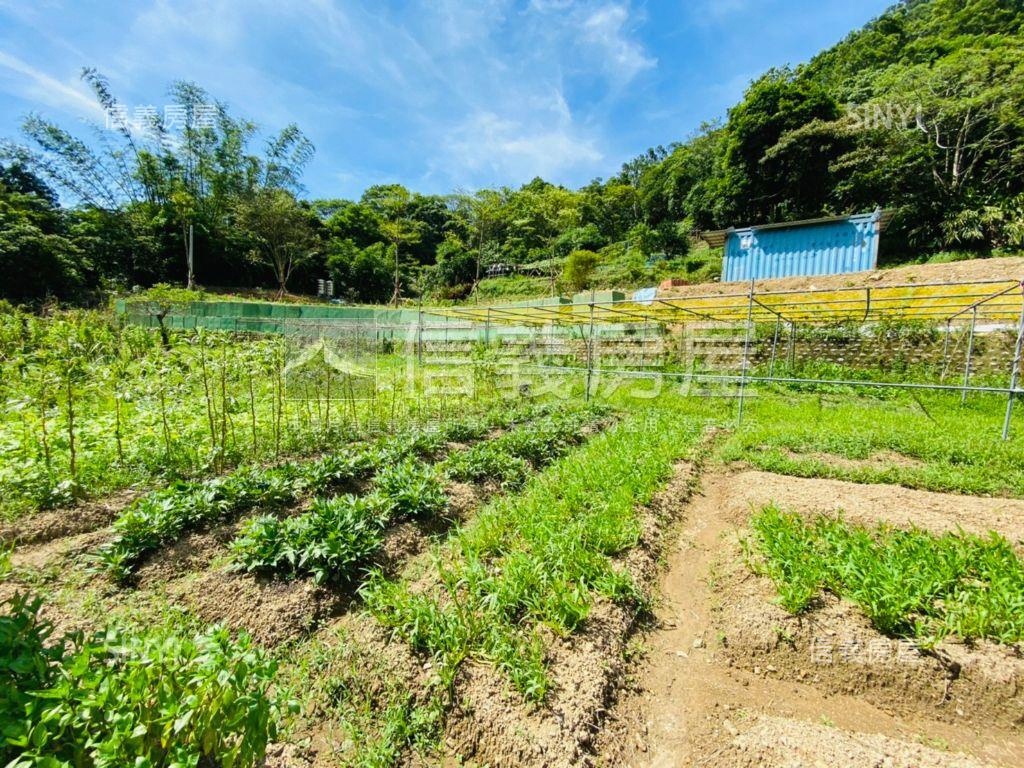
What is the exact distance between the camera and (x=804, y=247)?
583 inches

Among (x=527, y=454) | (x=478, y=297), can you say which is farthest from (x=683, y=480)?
(x=478, y=297)

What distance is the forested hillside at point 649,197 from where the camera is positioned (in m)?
18.1

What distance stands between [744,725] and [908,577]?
59.6 inches

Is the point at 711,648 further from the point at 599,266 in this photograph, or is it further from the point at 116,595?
the point at 599,266

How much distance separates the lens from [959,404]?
8.62 metres

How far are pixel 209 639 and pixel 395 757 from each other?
0.93 metres

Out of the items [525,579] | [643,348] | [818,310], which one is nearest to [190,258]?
[643,348]

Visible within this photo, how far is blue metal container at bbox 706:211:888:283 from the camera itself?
13844mm

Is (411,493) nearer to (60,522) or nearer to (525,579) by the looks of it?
(525,579)

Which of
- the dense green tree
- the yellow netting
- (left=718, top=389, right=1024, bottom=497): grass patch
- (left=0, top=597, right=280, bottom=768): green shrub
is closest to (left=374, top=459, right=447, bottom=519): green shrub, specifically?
(left=0, top=597, right=280, bottom=768): green shrub

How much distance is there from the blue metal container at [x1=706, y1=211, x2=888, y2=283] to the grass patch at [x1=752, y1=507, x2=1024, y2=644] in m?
14.5

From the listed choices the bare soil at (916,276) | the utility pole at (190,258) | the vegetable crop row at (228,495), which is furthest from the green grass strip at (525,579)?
the utility pole at (190,258)

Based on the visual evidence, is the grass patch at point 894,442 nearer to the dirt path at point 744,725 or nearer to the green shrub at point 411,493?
the dirt path at point 744,725

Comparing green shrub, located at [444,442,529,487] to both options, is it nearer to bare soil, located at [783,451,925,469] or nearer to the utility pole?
bare soil, located at [783,451,925,469]
